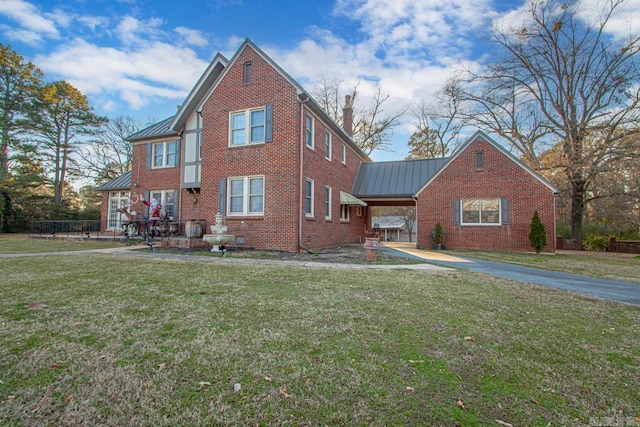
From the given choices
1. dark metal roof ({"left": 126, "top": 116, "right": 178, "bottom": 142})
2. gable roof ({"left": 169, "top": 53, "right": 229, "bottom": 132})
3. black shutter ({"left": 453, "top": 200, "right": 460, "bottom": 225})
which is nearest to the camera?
gable roof ({"left": 169, "top": 53, "right": 229, "bottom": 132})

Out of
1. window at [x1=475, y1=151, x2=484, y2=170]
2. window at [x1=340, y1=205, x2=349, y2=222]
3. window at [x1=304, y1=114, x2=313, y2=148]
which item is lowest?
window at [x1=340, y1=205, x2=349, y2=222]

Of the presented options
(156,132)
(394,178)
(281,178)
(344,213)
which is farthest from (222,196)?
(394,178)

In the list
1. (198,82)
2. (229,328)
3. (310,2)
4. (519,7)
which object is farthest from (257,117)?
(519,7)

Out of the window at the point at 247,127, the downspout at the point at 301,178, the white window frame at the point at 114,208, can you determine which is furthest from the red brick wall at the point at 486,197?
the white window frame at the point at 114,208

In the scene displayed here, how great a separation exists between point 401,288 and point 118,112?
35.4m

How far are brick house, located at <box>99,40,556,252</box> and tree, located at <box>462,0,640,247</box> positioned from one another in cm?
563

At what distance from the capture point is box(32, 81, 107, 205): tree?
82.2 feet

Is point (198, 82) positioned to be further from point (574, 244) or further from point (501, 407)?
point (574, 244)

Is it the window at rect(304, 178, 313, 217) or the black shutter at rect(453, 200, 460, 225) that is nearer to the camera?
the window at rect(304, 178, 313, 217)

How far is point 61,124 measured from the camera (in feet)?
87.2

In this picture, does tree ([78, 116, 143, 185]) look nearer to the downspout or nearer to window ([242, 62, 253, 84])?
window ([242, 62, 253, 84])

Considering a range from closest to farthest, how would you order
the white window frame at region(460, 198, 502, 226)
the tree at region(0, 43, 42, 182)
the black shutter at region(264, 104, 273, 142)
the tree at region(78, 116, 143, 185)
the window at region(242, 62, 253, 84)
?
1. the black shutter at region(264, 104, 273, 142)
2. the window at region(242, 62, 253, 84)
3. the white window frame at region(460, 198, 502, 226)
4. the tree at region(0, 43, 42, 182)
5. the tree at region(78, 116, 143, 185)

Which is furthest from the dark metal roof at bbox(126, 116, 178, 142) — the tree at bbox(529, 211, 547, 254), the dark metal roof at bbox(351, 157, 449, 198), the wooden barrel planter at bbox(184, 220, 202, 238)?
the tree at bbox(529, 211, 547, 254)

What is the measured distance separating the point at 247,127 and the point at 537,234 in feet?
43.2
